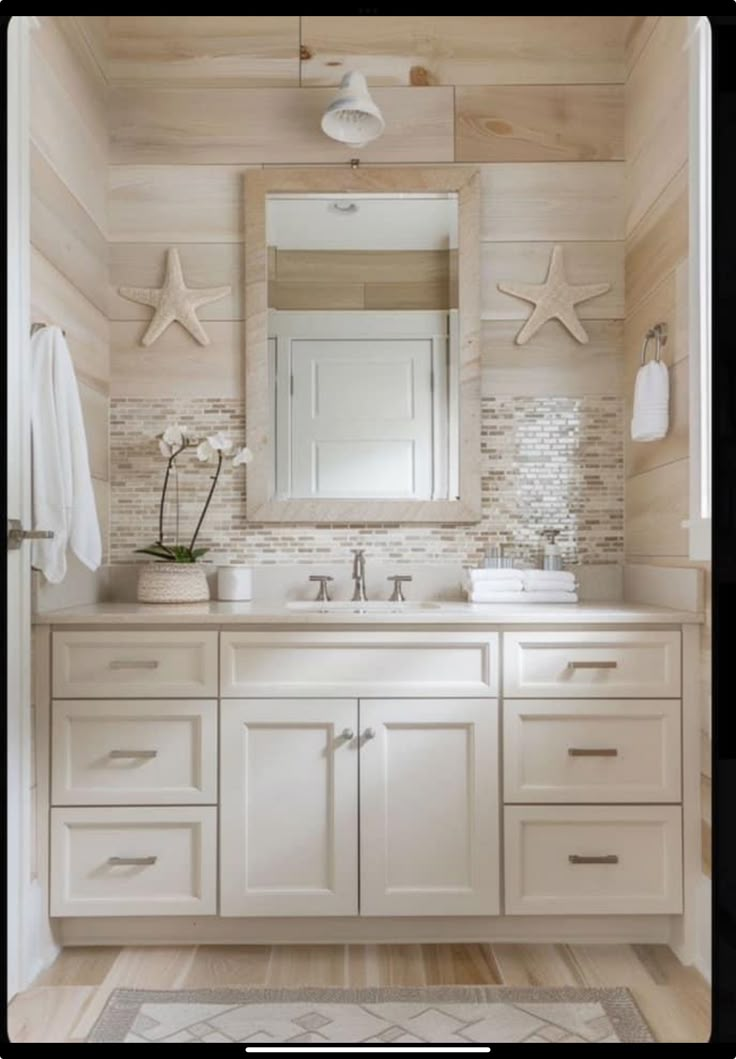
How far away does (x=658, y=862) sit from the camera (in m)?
1.98

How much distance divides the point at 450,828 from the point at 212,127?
2.01 m

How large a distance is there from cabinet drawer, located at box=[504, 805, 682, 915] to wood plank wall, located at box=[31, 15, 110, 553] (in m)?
1.43

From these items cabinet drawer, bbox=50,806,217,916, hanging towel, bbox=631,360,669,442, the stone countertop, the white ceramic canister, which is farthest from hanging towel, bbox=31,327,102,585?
hanging towel, bbox=631,360,669,442

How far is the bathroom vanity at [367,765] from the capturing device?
196 cm

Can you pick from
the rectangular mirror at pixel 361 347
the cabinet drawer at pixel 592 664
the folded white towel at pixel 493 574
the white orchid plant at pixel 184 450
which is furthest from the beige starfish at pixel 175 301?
the cabinet drawer at pixel 592 664

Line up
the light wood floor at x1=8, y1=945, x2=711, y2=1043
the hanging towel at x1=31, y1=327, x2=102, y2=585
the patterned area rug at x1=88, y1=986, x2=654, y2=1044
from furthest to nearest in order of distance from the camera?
the hanging towel at x1=31, y1=327, x2=102, y2=585 < the light wood floor at x1=8, y1=945, x2=711, y2=1043 < the patterned area rug at x1=88, y1=986, x2=654, y2=1044

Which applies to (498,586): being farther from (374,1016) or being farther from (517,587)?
(374,1016)

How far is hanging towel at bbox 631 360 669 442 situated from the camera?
213 cm

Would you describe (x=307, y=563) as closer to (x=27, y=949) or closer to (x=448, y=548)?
(x=448, y=548)

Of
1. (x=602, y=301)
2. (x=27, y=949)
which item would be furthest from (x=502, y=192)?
(x=27, y=949)

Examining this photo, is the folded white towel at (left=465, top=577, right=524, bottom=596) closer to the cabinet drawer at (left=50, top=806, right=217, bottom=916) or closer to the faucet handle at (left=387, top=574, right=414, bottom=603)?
the faucet handle at (left=387, top=574, right=414, bottom=603)

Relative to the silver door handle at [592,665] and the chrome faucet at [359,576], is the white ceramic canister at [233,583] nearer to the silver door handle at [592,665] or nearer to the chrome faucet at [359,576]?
the chrome faucet at [359,576]
